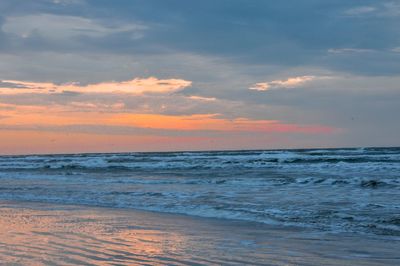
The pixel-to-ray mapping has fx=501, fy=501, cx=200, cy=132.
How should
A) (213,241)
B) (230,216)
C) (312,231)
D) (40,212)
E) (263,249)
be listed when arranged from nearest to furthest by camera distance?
1. (263,249)
2. (213,241)
3. (312,231)
4. (230,216)
5. (40,212)

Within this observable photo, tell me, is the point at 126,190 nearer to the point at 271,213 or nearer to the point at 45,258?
the point at 271,213

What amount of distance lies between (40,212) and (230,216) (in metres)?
4.70

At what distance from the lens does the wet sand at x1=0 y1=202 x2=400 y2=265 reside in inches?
259

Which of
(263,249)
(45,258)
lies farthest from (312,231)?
(45,258)

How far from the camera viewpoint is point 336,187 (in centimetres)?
1761

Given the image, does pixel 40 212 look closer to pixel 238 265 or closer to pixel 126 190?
pixel 126 190

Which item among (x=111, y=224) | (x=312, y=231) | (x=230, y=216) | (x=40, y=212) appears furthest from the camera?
(x=40, y=212)

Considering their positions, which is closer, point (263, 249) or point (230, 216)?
point (263, 249)

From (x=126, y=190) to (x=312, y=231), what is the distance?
10.2 m

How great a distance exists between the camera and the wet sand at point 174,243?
21.5ft

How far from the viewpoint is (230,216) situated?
1109cm

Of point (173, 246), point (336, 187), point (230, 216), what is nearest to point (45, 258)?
point (173, 246)

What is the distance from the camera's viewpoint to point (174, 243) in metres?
7.82

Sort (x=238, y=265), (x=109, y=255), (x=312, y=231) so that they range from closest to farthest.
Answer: (x=238, y=265) < (x=109, y=255) < (x=312, y=231)
